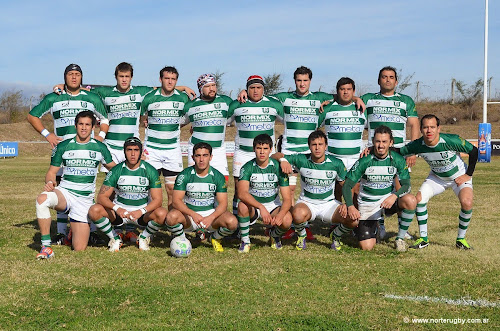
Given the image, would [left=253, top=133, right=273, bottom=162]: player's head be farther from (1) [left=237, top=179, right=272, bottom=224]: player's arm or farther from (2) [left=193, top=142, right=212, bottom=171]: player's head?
(2) [left=193, top=142, right=212, bottom=171]: player's head

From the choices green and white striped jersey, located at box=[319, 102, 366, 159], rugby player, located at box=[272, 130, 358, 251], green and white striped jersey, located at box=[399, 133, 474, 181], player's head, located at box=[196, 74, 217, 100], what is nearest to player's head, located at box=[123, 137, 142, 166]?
player's head, located at box=[196, 74, 217, 100]

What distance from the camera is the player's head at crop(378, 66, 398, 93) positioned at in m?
6.98

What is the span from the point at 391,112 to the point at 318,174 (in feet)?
4.75

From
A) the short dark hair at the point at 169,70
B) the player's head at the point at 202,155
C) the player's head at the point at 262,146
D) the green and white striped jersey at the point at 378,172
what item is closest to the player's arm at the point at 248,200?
the player's head at the point at 262,146

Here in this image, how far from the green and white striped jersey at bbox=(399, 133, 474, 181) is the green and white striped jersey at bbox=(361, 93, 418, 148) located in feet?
1.99

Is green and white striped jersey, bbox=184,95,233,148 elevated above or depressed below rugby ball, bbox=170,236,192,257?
above

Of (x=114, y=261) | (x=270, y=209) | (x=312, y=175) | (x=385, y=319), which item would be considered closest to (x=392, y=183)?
(x=312, y=175)

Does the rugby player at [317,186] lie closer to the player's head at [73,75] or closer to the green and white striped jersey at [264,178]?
the green and white striped jersey at [264,178]

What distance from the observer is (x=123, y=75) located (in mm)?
6988

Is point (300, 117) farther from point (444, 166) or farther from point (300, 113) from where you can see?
point (444, 166)

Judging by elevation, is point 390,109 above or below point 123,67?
below

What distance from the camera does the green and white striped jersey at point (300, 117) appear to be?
7.04 m

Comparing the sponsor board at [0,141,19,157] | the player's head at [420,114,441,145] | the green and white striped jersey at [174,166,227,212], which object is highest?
the player's head at [420,114,441,145]

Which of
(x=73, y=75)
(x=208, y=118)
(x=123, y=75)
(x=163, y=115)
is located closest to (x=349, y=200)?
(x=208, y=118)
